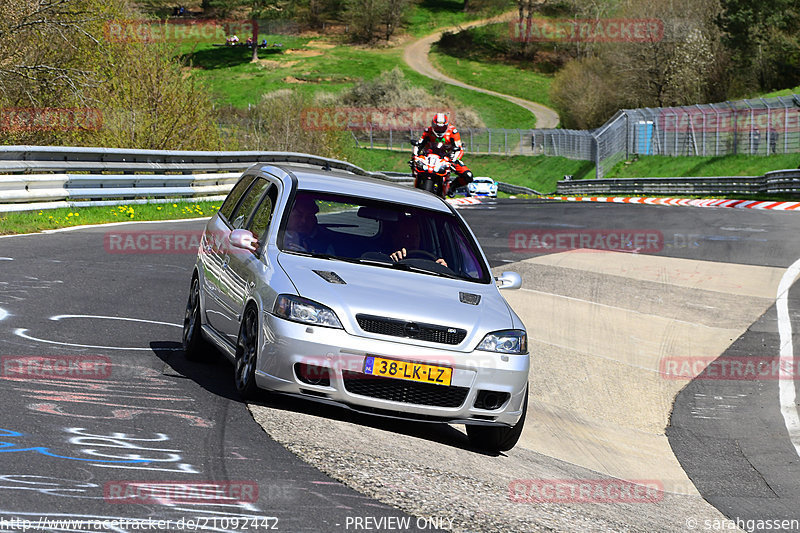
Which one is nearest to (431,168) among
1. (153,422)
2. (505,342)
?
(505,342)

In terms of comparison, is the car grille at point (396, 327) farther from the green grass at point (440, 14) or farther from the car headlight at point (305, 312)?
the green grass at point (440, 14)

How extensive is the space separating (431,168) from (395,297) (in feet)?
36.0

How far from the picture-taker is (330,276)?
7223 mm

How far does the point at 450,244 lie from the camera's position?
27.5 feet

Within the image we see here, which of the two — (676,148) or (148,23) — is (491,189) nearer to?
(676,148)

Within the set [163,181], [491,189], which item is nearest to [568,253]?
[163,181]

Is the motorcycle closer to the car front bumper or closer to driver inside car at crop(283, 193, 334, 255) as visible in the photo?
driver inside car at crop(283, 193, 334, 255)

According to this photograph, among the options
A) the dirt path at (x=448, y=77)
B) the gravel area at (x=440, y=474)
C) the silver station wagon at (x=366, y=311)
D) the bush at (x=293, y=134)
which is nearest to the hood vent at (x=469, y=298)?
the silver station wagon at (x=366, y=311)

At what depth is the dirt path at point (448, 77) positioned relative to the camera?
105m

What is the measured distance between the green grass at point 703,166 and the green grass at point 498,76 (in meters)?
52.8

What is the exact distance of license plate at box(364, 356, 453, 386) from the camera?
677 centimetres

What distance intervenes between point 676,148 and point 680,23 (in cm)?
2598

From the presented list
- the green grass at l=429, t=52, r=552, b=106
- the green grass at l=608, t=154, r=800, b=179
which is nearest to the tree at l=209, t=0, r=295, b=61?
the green grass at l=429, t=52, r=552, b=106

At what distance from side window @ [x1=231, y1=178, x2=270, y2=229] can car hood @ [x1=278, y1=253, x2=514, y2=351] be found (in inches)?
46.6
